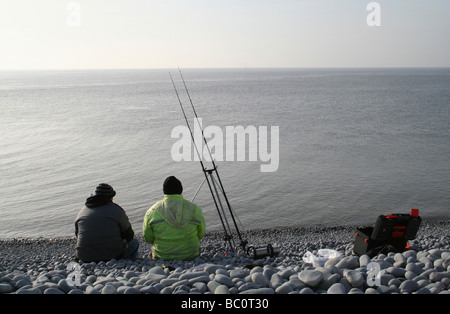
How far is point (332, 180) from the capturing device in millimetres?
14547

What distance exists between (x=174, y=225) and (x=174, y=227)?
0.05m

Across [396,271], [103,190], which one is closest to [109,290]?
[103,190]

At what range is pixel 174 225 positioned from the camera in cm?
540

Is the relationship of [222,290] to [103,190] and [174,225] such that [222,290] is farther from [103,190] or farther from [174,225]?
[103,190]

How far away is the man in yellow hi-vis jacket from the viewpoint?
535 centimetres

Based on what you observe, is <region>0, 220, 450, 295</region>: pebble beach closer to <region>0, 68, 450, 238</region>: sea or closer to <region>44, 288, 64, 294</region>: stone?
<region>44, 288, 64, 294</region>: stone

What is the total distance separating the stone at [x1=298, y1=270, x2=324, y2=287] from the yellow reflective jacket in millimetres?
1785

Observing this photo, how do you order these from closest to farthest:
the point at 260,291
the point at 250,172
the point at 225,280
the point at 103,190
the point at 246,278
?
1. the point at 260,291
2. the point at 225,280
3. the point at 246,278
4. the point at 103,190
5. the point at 250,172

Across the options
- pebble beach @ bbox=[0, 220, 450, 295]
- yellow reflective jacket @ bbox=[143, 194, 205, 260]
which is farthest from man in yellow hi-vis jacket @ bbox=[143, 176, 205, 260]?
pebble beach @ bbox=[0, 220, 450, 295]

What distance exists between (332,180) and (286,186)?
6.06 feet

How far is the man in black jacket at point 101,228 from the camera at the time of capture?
17.8 ft

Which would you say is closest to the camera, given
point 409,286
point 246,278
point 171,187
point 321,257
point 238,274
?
point 409,286
